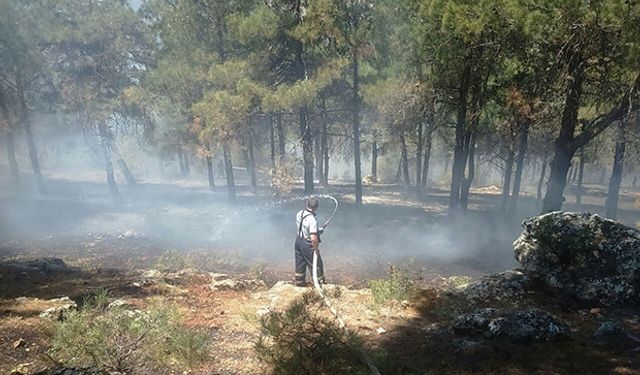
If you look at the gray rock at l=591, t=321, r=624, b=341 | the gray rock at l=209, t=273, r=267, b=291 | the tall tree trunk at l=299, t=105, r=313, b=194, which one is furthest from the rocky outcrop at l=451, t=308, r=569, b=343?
the tall tree trunk at l=299, t=105, r=313, b=194

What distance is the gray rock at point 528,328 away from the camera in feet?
16.8

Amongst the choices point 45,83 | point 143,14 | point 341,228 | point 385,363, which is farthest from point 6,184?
point 385,363

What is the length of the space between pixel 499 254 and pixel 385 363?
1393cm

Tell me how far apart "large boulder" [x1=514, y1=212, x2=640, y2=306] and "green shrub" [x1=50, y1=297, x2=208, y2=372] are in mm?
5784

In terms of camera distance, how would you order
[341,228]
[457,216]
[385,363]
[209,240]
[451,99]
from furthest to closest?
[341,228]
[457,216]
[209,240]
[451,99]
[385,363]

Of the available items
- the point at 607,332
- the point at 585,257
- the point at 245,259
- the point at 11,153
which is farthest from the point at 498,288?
the point at 11,153

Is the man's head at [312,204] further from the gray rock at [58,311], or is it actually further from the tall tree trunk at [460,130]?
the tall tree trunk at [460,130]

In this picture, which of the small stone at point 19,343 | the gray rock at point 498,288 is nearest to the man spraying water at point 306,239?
the gray rock at point 498,288

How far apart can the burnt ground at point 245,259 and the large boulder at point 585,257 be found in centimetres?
41

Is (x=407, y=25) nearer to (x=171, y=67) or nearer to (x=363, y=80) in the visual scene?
(x=363, y=80)

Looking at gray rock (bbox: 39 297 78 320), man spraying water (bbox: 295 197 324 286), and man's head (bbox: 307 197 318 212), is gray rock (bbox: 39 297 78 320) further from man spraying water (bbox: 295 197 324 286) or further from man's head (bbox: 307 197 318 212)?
man's head (bbox: 307 197 318 212)

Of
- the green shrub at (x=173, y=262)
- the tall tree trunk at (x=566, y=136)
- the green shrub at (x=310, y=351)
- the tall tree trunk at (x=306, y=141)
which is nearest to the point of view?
the green shrub at (x=310, y=351)

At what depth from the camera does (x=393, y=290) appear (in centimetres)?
736

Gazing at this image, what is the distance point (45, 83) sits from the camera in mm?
25375
